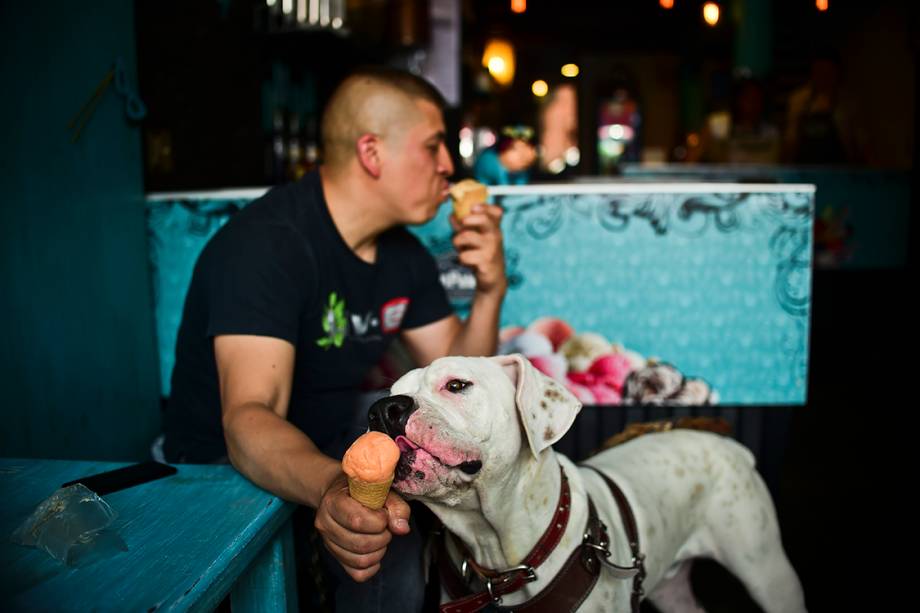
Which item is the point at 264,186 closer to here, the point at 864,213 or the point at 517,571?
the point at 517,571

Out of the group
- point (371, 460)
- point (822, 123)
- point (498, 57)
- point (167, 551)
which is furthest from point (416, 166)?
point (498, 57)

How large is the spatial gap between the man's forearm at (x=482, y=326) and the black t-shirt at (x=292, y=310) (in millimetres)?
248

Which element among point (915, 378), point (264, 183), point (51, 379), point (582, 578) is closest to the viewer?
point (582, 578)

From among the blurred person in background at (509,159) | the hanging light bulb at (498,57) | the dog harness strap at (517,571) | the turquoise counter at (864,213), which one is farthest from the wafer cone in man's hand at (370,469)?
the hanging light bulb at (498,57)

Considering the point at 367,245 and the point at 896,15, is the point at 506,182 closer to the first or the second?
the point at 367,245

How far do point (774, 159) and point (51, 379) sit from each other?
831cm

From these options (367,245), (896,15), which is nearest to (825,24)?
(896,15)

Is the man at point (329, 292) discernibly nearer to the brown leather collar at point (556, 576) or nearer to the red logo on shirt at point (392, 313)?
the red logo on shirt at point (392, 313)

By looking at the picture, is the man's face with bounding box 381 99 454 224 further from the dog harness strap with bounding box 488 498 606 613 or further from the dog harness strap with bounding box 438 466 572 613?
the dog harness strap with bounding box 488 498 606 613

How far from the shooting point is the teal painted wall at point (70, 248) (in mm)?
2082

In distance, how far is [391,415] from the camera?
132 cm

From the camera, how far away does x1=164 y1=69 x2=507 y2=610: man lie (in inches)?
67.9

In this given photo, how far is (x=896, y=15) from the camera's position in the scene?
1032 cm

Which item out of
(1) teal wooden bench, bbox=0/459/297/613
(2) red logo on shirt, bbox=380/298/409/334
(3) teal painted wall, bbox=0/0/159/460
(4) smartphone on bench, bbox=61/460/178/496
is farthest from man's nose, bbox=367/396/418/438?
(3) teal painted wall, bbox=0/0/159/460
